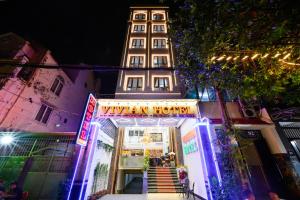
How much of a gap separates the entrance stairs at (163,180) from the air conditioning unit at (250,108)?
7493 millimetres

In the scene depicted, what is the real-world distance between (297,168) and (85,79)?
75.9ft

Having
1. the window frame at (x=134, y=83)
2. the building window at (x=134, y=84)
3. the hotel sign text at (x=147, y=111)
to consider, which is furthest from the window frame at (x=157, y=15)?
the hotel sign text at (x=147, y=111)

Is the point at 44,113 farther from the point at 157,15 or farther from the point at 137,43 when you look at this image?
the point at 157,15

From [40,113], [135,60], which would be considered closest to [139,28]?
[135,60]

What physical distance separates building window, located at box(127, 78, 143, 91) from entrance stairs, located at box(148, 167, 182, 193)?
751 centimetres

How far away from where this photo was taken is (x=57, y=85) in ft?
51.3

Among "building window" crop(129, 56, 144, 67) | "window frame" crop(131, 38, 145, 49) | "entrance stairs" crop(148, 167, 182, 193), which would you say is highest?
"window frame" crop(131, 38, 145, 49)

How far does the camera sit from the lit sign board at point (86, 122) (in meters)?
7.54

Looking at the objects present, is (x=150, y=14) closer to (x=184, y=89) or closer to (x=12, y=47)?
(x=184, y=89)

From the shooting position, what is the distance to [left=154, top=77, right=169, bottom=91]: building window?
13.8 m

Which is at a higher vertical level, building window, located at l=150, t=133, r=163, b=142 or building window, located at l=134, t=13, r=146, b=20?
building window, located at l=134, t=13, r=146, b=20

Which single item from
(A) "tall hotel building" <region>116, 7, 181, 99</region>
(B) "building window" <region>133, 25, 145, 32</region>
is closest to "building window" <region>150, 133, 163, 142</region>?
(A) "tall hotel building" <region>116, 7, 181, 99</region>

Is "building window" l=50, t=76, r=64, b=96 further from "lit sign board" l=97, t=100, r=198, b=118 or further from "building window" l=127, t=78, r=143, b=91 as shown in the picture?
"lit sign board" l=97, t=100, r=198, b=118

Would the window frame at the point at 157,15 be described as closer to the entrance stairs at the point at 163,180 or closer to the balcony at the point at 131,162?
the balcony at the point at 131,162
